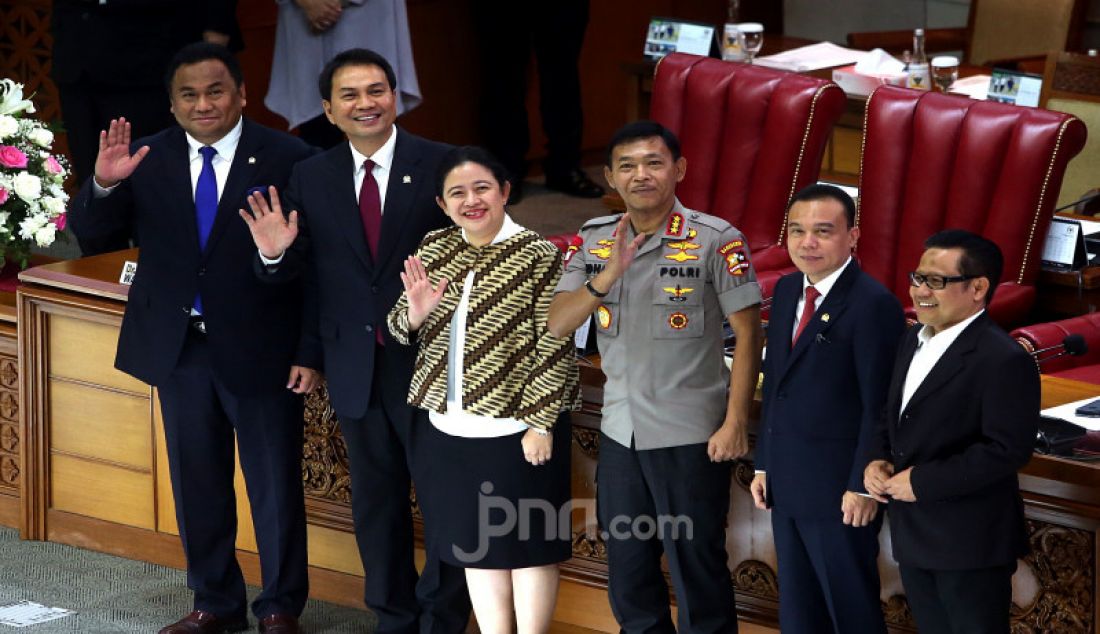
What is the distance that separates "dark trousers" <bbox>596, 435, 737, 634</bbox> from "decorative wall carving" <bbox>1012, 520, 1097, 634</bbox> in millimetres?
553

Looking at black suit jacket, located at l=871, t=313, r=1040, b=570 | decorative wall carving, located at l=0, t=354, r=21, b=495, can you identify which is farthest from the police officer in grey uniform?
decorative wall carving, located at l=0, t=354, r=21, b=495

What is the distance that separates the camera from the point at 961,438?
2.81 metres

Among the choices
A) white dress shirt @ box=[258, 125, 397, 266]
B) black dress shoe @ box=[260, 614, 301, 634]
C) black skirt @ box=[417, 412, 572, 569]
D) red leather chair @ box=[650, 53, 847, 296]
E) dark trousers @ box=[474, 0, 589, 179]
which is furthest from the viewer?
dark trousers @ box=[474, 0, 589, 179]

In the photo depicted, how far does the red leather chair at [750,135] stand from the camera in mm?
4770

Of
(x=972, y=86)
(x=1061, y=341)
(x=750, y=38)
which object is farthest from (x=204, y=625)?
(x=972, y=86)

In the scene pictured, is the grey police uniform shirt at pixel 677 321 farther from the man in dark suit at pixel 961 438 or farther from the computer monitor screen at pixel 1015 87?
the computer monitor screen at pixel 1015 87

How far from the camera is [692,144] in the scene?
497 cm

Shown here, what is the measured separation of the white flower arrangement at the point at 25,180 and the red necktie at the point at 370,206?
1093mm

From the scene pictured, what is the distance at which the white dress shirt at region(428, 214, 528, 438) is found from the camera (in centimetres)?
326

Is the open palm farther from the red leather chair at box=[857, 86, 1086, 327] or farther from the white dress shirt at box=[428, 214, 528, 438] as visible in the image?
the red leather chair at box=[857, 86, 1086, 327]

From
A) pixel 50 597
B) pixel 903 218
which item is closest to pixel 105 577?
pixel 50 597

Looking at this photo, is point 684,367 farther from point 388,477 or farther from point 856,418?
point 388,477

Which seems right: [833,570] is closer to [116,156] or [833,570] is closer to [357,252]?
[357,252]

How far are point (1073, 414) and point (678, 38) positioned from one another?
287cm
